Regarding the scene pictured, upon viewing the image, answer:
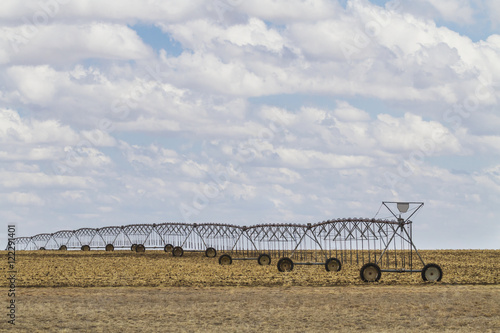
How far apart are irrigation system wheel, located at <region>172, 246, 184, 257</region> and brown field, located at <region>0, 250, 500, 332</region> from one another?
25.4 meters

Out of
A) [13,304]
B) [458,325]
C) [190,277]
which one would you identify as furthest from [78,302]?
[458,325]

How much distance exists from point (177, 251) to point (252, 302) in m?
42.6

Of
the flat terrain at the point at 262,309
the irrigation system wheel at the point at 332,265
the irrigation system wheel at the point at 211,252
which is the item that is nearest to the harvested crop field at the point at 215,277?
the irrigation system wheel at the point at 332,265

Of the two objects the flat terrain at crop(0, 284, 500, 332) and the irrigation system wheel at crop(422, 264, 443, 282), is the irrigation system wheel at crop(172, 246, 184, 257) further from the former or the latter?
the irrigation system wheel at crop(422, 264, 443, 282)

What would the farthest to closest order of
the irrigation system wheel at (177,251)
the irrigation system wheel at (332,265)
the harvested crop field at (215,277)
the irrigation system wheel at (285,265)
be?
the irrigation system wheel at (177,251), the irrigation system wheel at (332,265), the irrigation system wheel at (285,265), the harvested crop field at (215,277)

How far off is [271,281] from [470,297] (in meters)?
11.7

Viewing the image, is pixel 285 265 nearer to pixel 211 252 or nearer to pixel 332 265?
pixel 332 265

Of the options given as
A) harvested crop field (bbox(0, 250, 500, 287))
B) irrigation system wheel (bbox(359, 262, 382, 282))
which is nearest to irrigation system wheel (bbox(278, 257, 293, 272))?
harvested crop field (bbox(0, 250, 500, 287))

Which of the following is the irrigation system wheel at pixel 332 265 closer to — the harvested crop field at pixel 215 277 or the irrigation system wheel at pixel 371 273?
the harvested crop field at pixel 215 277

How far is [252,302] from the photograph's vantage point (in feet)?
93.3

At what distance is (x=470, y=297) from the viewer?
98.0 ft

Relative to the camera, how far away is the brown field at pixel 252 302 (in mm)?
22797

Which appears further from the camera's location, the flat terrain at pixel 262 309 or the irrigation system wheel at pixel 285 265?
the irrigation system wheel at pixel 285 265

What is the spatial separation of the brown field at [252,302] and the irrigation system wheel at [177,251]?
25.4 metres
